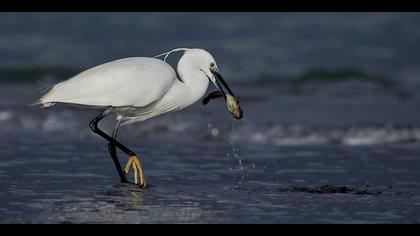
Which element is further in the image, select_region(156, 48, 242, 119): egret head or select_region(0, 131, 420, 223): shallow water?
select_region(156, 48, 242, 119): egret head

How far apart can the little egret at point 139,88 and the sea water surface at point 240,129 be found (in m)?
0.65

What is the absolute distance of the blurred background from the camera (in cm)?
1191

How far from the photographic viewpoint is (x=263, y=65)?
18016 mm

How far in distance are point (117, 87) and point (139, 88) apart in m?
0.19

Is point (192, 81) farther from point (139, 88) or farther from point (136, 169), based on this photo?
point (136, 169)

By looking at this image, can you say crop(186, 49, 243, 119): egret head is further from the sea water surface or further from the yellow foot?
the yellow foot

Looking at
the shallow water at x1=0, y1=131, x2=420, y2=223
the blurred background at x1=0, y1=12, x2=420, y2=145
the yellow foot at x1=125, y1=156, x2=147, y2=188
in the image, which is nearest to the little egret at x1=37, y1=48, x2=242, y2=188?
the yellow foot at x1=125, y1=156, x2=147, y2=188

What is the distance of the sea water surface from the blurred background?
39 millimetres

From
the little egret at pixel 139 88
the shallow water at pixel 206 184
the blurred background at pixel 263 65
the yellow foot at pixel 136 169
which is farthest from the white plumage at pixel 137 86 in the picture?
the blurred background at pixel 263 65

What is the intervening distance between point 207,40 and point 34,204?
13638 millimetres

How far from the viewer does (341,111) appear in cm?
1353

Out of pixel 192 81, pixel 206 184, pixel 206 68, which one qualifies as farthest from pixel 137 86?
pixel 206 184

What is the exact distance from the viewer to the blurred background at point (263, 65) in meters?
11.9
